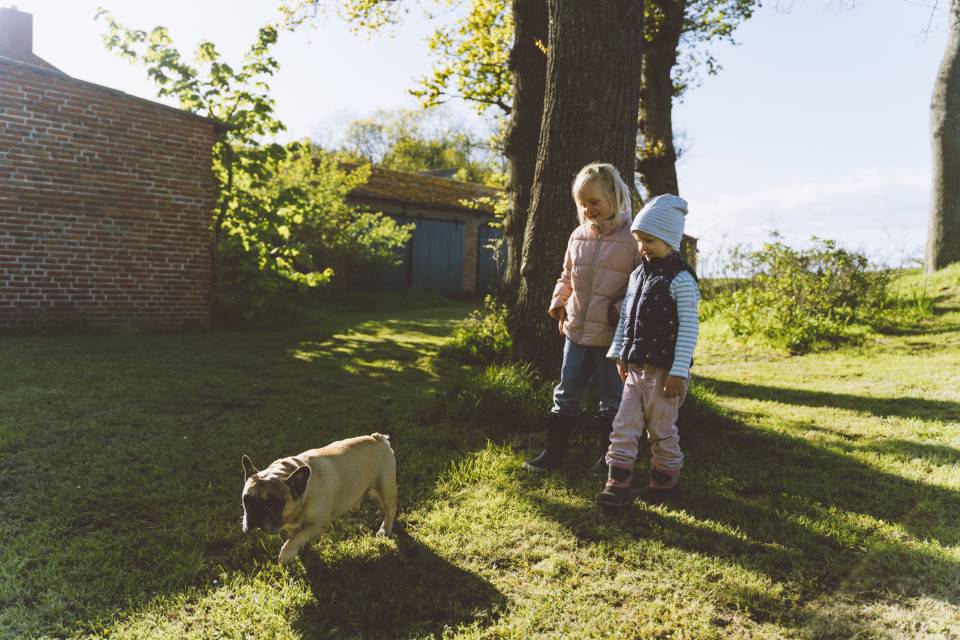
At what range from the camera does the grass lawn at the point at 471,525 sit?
245 cm

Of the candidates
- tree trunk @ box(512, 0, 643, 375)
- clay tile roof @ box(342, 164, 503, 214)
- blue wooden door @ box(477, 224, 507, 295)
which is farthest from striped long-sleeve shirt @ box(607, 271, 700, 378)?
blue wooden door @ box(477, 224, 507, 295)

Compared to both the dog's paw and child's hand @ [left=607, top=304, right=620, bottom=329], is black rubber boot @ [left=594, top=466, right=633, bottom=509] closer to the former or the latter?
child's hand @ [left=607, top=304, right=620, bottom=329]

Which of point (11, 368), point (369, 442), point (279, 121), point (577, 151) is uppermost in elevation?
point (279, 121)

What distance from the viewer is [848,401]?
19.6ft

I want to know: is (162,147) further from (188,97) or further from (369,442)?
(369,442)

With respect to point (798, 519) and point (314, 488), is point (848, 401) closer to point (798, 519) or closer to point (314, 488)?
point (798, 519)

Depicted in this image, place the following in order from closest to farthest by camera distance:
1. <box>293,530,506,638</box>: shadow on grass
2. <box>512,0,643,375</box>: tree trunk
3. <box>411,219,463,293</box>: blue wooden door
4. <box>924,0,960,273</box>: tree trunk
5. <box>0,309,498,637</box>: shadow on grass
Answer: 1. <box>293,530,506,638</box>: shadow on grass
2. <box>0,309,498,637</box>: shadow on grass
3. <box>512,0,643,375</box>: tree trunk
4. <box>924,0,960,273</box>: tree trunk
5. <box>411,219,463,293</box>: blue wooden door

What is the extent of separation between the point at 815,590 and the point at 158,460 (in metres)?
3.77

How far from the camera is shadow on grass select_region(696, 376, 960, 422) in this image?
5398 mm

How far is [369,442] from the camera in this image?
3131 millimetres

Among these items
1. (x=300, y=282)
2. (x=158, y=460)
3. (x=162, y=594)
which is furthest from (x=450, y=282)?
(x=162, y=594)

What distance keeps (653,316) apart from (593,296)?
0.55m

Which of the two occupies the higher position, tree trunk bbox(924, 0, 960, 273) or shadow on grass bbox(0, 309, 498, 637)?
tree trunk bbox(924, 0, 960, 273)

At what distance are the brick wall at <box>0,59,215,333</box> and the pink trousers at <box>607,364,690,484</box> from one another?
873 cm
